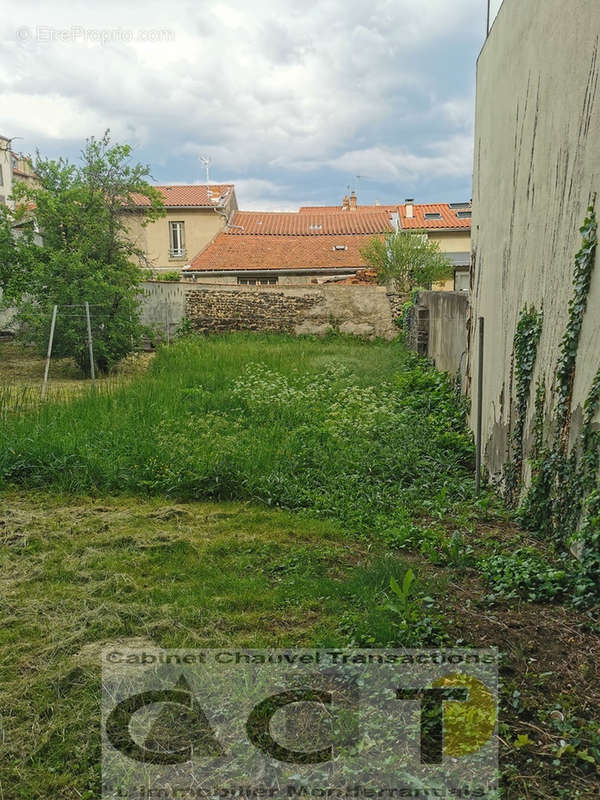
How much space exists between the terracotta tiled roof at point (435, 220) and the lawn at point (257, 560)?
73.7ft

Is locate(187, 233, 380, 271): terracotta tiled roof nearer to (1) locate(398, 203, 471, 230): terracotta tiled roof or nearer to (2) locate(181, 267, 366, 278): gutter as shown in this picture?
(2) locate(181, 267, 366, 278): gutter

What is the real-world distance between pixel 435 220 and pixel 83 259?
1997 centimetres

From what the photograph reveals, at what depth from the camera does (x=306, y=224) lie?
98.5 feet

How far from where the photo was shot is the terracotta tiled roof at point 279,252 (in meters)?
24.2

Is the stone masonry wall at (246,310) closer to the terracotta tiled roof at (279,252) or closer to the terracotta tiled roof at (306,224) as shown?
the terracotta tiled roof at (279,252)

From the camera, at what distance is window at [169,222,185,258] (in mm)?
29312

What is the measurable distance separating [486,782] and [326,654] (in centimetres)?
90

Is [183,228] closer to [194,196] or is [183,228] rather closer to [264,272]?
[194,196]

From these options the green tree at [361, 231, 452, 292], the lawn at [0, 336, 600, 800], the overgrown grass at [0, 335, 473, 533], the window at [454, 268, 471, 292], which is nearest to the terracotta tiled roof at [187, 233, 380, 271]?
the green tree at [361, 231, 452, 292]

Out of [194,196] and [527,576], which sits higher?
[194,196]

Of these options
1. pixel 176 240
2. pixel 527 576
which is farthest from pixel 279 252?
pixel 527 576

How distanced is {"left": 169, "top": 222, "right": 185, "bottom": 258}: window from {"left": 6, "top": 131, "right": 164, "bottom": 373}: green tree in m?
16.1

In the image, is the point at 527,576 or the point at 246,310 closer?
the point at 527,576

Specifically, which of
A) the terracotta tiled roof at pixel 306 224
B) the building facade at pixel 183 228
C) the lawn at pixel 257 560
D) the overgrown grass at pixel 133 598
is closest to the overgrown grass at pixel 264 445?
the lawn at pixel 257 560
